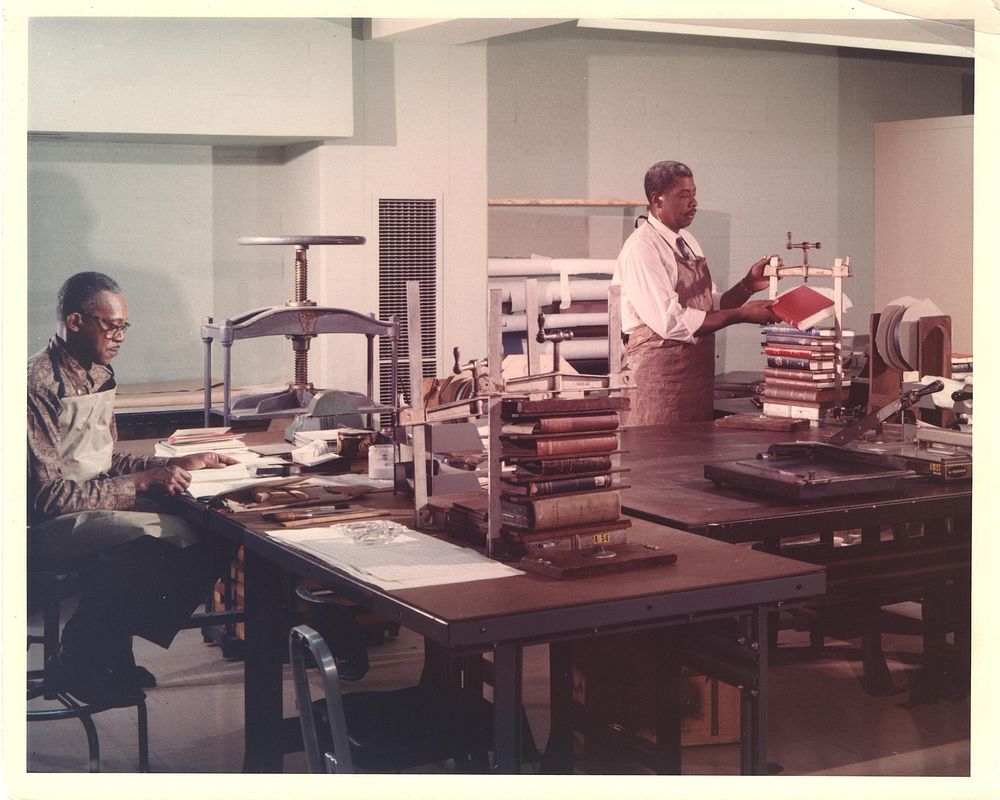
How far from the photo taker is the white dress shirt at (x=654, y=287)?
5289 mm

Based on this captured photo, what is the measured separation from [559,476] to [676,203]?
3.02 meters

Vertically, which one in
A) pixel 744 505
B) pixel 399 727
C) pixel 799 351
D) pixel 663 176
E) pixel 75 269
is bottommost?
pixel 399 727

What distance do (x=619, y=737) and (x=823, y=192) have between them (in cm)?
572

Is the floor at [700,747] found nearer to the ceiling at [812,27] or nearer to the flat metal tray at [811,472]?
the flat metal tray at [811,472]

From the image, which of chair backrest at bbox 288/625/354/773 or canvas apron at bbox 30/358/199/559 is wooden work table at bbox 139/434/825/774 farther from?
canvas apron at bbox 30/358/199/559

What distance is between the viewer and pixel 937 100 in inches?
333

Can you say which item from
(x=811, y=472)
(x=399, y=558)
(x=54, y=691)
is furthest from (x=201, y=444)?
(x=811, y=472)

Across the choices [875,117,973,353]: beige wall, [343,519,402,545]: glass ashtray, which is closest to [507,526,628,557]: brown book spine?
[343,519,402,545]: glass ashtray

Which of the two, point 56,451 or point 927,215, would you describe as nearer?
point 56,451

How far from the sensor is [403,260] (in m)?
6.33

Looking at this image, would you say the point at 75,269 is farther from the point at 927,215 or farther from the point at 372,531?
the point at 927,215

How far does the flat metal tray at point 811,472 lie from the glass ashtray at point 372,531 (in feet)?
3.29

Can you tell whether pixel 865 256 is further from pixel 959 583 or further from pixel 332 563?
pixel 332 563

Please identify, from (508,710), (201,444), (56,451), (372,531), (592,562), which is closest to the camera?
(508,710)
